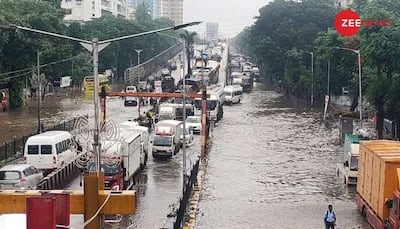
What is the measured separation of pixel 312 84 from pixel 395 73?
25632 millimetres

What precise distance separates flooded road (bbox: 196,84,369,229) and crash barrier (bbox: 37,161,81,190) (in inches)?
214

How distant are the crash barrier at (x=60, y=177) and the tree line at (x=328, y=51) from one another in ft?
53.3

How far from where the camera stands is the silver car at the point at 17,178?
22.3 metres

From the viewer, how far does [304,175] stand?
28.2 m

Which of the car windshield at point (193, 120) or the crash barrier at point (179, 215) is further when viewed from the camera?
the car windshield at point (193, 120)

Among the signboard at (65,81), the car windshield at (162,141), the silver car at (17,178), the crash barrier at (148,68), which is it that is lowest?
the silver car at (17,178)

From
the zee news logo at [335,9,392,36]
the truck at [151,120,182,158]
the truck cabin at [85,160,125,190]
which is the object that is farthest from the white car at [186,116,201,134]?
the truck cabin at [85,160,125,190]

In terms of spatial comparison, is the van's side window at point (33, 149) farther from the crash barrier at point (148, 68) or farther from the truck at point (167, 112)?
the crash barrier at point (148, 68)

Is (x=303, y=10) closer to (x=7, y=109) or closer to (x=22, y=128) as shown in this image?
(x=7, y=109)

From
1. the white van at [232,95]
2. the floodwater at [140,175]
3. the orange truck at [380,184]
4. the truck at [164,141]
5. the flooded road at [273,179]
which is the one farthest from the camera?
the white van at [232,95]

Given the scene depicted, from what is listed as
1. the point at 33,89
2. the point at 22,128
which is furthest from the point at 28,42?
the point at 33,89

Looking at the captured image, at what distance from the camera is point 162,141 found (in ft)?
105

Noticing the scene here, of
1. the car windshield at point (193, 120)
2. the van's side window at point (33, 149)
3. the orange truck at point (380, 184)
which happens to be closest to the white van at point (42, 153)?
the van's side window at point (33, 149)

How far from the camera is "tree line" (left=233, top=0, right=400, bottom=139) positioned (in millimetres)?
34562
